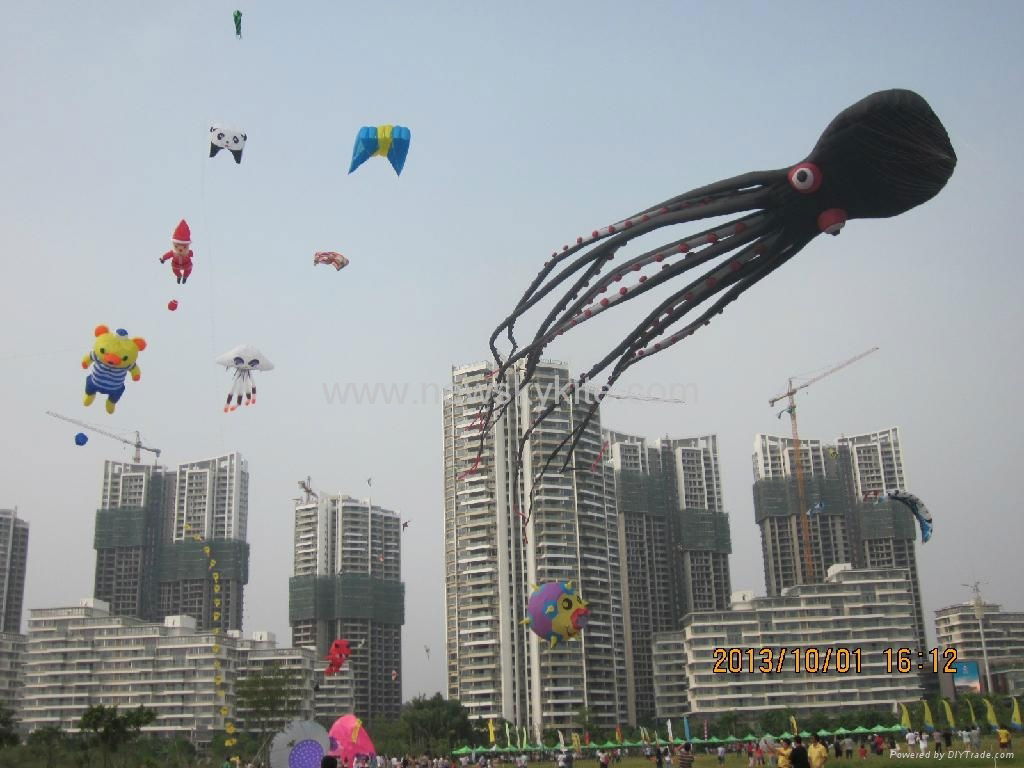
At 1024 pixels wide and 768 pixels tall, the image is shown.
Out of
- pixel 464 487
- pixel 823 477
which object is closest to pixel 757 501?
pixel 823 477

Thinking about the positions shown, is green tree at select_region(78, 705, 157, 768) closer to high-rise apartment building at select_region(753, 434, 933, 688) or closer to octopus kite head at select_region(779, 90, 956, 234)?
octopus kite head at select_region(779, 90, 956, 234)

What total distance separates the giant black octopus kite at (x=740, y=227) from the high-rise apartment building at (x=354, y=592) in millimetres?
133081

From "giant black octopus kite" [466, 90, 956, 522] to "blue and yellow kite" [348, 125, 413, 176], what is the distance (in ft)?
42.3

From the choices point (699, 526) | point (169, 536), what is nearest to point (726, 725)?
point (699, 526)

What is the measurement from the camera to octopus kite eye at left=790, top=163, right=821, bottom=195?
18.6 metres

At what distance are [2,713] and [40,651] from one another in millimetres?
46861

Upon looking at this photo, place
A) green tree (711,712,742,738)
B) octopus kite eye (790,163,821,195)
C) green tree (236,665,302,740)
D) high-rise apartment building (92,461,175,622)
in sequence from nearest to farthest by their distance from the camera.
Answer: octopus kite eye (790,163,821,195), green tree (236,665,302,740), green tree (711,712,742,738), high-rise apartment building (92,461,175,622)

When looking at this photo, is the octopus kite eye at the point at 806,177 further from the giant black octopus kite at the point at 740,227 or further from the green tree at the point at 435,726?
the green tree at the point at 435,726

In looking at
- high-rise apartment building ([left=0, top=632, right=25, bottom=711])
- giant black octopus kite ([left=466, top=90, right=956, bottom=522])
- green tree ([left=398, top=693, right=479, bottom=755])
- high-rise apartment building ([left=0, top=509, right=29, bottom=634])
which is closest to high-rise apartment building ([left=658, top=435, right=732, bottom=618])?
green tree ([left=398, top=693, right=479, bottom=755])

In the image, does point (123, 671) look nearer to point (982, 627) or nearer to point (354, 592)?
point (354, 592)

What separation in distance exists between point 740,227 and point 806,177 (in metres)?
1.45

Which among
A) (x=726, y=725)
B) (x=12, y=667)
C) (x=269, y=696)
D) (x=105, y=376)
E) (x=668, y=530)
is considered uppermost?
(x=668, y=530)

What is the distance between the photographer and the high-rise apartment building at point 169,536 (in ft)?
476

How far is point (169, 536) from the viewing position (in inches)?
5906
